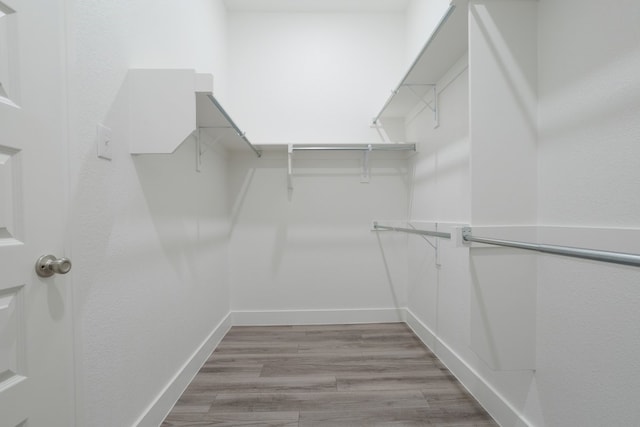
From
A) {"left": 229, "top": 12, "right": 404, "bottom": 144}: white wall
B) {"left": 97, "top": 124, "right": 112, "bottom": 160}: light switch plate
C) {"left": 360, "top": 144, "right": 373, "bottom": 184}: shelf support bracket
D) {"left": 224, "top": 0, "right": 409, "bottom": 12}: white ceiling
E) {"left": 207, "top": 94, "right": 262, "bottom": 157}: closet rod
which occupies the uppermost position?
{"left": 224, "top": 0, "right": 409, "bottom": 12}: white ceiling

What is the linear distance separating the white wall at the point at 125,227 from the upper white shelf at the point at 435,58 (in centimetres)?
137

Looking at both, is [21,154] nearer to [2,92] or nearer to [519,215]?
[2,92]

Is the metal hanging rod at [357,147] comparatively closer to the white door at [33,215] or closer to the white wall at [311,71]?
the white wall at [311,71]

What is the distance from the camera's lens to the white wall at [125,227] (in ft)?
2.99

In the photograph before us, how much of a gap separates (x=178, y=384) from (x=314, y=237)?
1501mm

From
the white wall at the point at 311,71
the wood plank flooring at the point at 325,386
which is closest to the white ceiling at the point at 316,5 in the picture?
the white wall at the point at 311,71

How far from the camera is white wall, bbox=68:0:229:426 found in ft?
2.99

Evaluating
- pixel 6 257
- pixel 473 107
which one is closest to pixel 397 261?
pixel 473 107

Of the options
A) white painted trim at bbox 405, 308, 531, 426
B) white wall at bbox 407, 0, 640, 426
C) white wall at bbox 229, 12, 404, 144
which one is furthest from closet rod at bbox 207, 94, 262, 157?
white painted trim at bbox 405, 308, 531, 426

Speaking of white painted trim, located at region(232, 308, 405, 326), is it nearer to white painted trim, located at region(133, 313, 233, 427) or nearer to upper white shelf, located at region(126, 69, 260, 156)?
white painted trim, located at region(133, 313, 233, 427)

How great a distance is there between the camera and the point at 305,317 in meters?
2.58

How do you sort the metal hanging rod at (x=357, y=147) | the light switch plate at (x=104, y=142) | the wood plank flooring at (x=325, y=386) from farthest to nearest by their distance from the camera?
the metal hanging rod at (x=357, y=147) < the wood plank flooring at (x=325, y=386) < the light switch plate at (x=104, y=142)

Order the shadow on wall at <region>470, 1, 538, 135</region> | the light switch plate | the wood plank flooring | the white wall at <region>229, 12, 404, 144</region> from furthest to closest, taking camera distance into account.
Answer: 1. the white wall at <region>229, 12, 404, 144</region>
2. the wood plank flooring
3. the shadow on wall at <region>470, 1, 538, 135</region>
4. the light switch plate

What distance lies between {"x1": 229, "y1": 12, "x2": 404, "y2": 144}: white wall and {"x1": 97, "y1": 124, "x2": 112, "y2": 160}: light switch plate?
160cm
